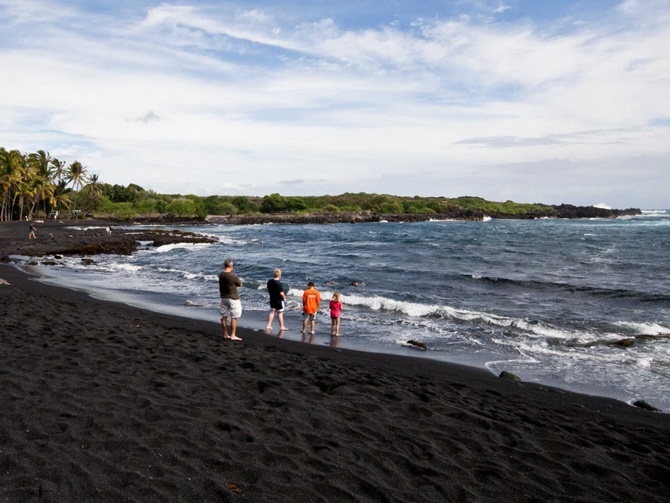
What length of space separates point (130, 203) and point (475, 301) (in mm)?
104842

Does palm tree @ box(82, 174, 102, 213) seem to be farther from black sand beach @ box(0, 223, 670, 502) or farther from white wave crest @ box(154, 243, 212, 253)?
black sand beach @ box(0, 223, 670, 502)

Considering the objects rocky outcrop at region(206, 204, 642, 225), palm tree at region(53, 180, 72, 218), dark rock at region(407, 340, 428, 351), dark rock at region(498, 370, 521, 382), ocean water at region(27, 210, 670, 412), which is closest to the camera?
dark rock at region(498, 370, 521, 382)

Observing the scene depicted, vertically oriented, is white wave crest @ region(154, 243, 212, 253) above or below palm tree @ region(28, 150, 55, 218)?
below

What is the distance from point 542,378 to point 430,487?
6.32 metres

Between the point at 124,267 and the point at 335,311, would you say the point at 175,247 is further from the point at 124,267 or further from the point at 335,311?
the point at 335,311

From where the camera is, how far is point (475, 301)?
2033 centimetres

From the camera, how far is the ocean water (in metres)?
12.0

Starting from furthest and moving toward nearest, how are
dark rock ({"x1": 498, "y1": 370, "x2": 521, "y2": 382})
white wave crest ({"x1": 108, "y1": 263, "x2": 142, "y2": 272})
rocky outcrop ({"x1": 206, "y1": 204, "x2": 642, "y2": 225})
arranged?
rocky outcrop ({"x1": 206, "y1": 204, "x2": 642, "y2": 225}) → white wave crest ({"x1": 108, "y1": 263, "x2": 142, "y2": 272}) → dark rock ({"x1": 498, "y1": 370, "x2": 521, "y2": 382})

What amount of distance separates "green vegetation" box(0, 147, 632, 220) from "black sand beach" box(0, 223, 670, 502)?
66.3 m

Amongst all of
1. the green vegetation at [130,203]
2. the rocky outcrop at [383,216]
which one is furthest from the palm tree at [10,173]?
the rocky outcrop at [383,216]

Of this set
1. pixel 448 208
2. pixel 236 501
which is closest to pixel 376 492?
pixel 236 501

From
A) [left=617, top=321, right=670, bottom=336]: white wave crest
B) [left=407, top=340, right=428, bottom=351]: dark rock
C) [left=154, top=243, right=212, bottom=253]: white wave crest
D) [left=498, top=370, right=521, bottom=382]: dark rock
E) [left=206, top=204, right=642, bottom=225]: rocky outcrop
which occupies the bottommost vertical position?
A: [left=407, top=340, right=428, bottom=351]: dark rock

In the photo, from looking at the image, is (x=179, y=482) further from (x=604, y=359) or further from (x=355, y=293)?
(x=355, y=293)

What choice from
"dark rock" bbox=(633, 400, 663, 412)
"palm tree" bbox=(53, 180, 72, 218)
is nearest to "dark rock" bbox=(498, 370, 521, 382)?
"dark rock" bbox=(633, 400, 663, 412)
